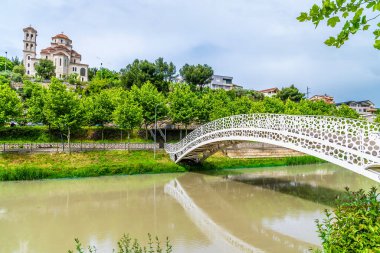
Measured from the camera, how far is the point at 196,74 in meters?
47.8

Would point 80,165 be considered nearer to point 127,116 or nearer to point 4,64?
point 127,116

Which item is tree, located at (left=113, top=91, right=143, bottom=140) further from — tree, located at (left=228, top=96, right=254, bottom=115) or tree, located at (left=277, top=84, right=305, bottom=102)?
tree, located at (left=277, top=84, right=305, bottom=102)

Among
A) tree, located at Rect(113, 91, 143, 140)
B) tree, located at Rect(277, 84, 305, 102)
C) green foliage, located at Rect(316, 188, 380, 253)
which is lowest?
green foliage, located at Rect(316, 188, 380, 253)

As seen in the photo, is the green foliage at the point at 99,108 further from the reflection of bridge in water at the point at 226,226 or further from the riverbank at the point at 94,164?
the reflection of bridge in water at the point at 226,226

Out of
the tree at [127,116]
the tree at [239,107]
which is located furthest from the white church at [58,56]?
the tree at [239,107]

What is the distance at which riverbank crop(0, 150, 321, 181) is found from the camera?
62.7 ft

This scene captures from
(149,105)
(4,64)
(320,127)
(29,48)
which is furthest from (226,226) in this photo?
(4,64)

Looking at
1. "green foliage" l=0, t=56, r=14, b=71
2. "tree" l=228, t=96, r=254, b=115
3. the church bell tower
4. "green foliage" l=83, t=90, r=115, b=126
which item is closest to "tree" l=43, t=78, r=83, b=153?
"green foliage" l=83, t=90, r=115, b=126

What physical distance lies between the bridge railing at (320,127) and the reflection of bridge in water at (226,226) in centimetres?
346

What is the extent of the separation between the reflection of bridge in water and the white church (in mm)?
47211

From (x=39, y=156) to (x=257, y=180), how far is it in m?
15.0

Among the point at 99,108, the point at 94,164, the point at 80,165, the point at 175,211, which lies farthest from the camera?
the point at 99,108

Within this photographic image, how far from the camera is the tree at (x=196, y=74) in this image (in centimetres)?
4778

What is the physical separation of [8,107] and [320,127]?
2193 centimetres
